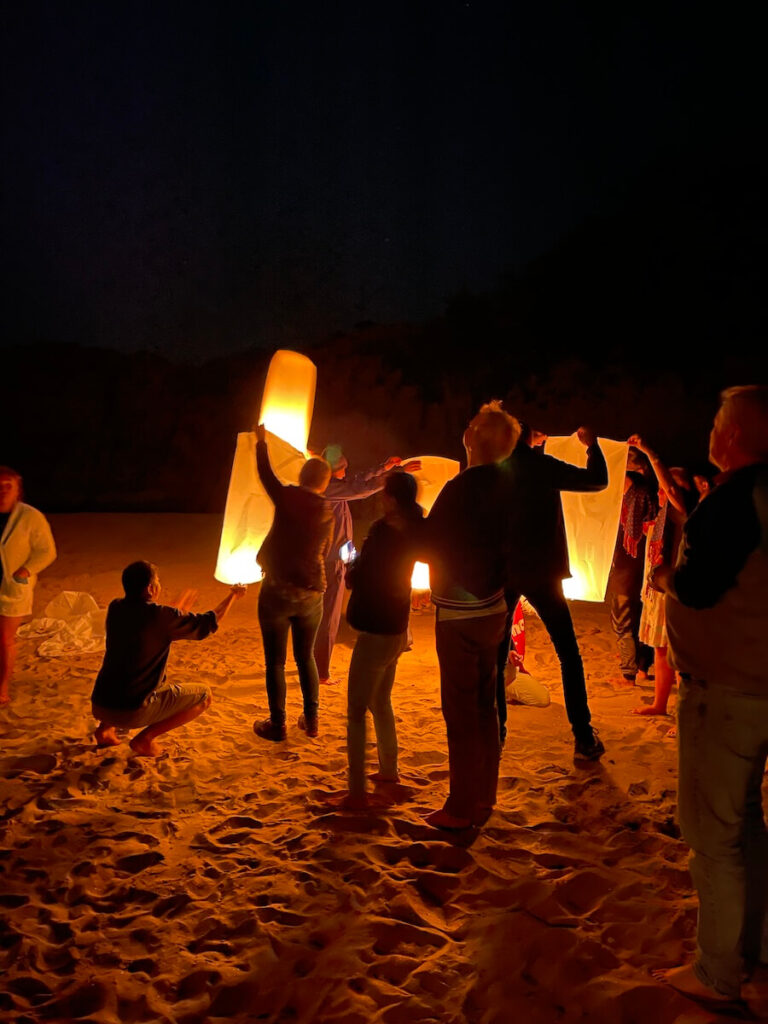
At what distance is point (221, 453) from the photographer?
91.6ft

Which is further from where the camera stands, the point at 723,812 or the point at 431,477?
the point at 431,477

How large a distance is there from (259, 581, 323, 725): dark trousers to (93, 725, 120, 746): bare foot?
1.04m

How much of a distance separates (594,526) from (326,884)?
3293 mm

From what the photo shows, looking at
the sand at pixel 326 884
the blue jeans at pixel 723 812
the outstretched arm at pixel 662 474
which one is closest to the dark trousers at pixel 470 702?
Answer: the sand at pixel 326 884

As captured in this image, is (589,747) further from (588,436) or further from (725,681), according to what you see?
(725,681)

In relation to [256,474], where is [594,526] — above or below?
below

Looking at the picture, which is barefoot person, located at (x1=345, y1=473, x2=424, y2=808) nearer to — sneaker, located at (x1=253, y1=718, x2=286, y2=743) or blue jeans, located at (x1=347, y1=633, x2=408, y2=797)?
blue jeans, located at (x1=347, y1=633, x2=408, y2=797)

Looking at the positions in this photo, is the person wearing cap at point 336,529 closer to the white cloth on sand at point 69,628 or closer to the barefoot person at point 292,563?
the barefoot person at point 292,563

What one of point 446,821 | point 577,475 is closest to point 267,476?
point 577,475

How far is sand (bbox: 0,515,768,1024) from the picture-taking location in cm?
224

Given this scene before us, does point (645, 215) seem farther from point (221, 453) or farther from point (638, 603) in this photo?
point (638, 603)

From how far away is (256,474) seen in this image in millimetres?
5203

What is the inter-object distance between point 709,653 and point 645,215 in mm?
33240

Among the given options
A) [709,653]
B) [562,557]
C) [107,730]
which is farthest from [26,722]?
[709,653]
